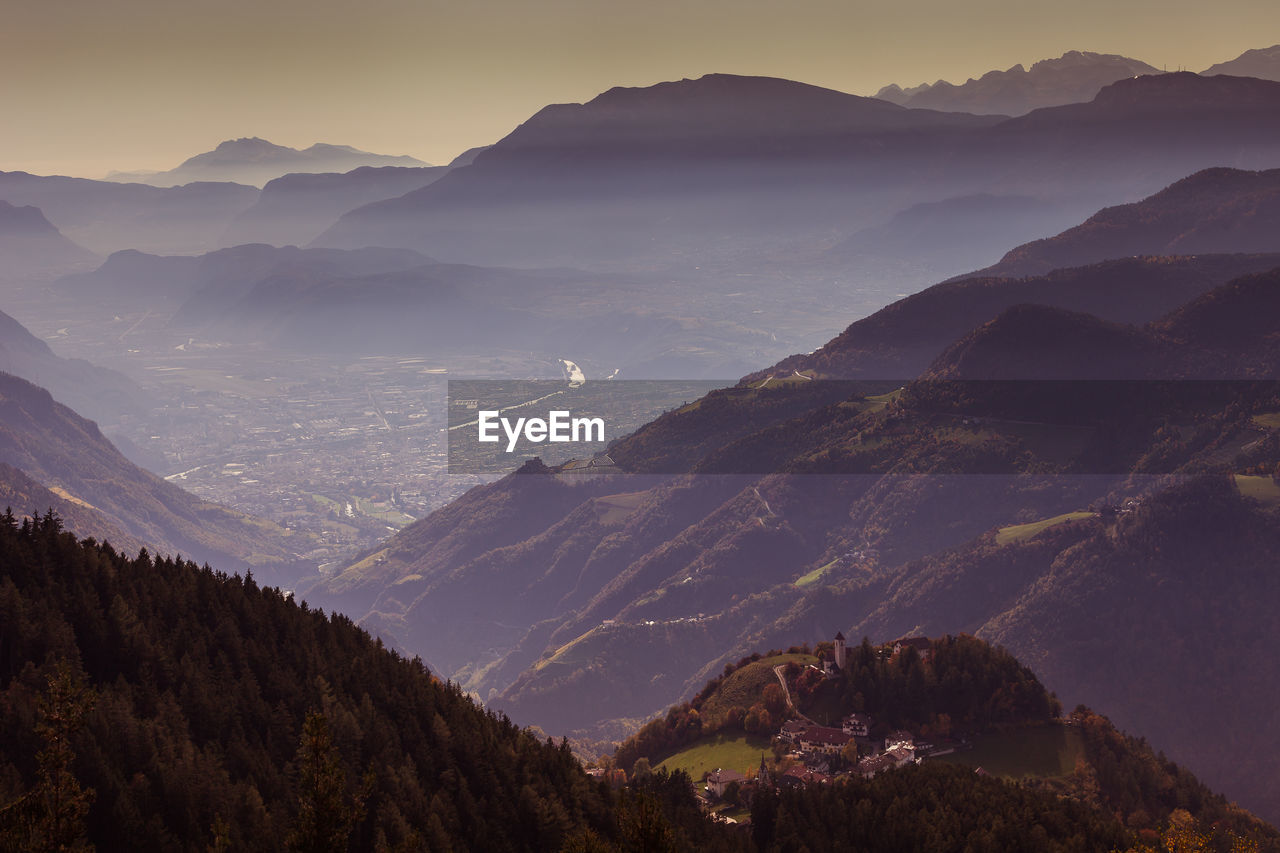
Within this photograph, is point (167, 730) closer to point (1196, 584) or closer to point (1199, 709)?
point (1199, 709)

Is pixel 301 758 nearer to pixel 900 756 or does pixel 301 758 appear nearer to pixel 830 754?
pixel 830 754

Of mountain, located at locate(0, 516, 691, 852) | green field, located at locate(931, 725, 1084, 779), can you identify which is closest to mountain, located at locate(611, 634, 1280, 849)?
green field, located at locate(931, 725, 1084, 779)

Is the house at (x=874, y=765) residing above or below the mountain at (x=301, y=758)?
below

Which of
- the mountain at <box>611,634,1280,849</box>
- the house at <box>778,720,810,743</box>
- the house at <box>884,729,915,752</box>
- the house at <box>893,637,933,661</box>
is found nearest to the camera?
the mountain at <box>611,634,1280,849</box>

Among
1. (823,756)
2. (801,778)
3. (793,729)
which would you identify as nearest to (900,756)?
(823,756)

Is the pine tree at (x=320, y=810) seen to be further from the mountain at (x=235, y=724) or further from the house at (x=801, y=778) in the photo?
the house at (x=801, y=778)

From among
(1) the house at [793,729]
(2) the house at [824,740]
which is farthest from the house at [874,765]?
(1) the house at [793,729]

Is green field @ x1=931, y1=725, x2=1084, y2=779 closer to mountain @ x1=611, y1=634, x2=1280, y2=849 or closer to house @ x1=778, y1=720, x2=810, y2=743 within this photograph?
mountain @ x1=611, y1=634, x2=1280, y2=849
